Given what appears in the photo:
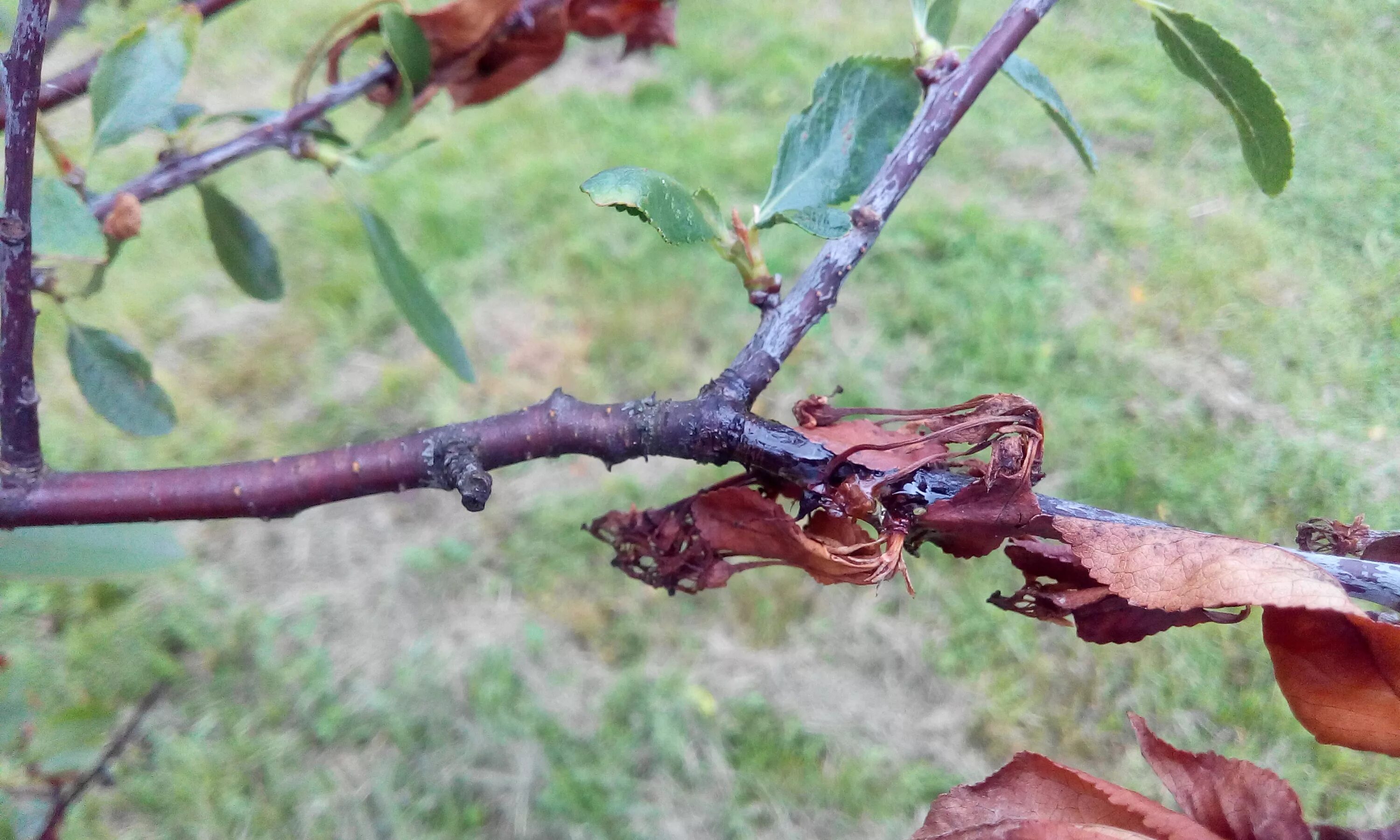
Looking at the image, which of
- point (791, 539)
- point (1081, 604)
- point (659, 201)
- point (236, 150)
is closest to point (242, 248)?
point (236, 150)

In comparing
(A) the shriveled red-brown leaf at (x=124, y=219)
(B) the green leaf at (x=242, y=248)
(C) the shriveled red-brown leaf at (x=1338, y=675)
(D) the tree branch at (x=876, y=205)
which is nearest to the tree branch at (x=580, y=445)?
(D) the tree branch at (x=876, y=205)

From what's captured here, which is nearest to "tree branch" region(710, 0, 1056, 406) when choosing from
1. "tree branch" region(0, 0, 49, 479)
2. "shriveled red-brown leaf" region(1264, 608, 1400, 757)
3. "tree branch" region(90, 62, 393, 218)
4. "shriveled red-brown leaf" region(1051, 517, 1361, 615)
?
"shriveled red-brown leaf" region(1051, 517, 1361, 615)

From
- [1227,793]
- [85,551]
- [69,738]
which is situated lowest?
[69,738]

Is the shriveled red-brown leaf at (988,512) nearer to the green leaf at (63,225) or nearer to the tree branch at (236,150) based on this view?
the green leaf at (63,225)

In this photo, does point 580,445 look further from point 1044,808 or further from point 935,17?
point 935,17

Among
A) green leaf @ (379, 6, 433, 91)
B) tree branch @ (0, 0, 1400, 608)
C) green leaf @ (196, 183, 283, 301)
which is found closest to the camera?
tree branch @ (0, 0, 1400, 608)

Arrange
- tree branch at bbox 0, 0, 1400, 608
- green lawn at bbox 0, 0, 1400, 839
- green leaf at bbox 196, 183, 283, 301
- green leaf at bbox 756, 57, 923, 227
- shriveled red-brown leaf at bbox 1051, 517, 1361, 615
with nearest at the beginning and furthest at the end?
shriveled red-brown leaf at bbox 1051, 517, 1361, 615, tree branch at bbox 0, 0, 1400, 608, green leaf at bbox 756, 57, 923, 227, green lawn at bbox 0, 0, 1400, 839, green leaf at bbox 196, 183, 283, 301

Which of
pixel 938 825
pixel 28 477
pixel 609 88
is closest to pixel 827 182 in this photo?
pixel 938 825

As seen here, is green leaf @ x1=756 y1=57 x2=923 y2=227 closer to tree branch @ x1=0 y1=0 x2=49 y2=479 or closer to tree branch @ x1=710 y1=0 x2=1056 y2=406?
tree branch @ x1=710 y1=0 x2=1056 y2=406
